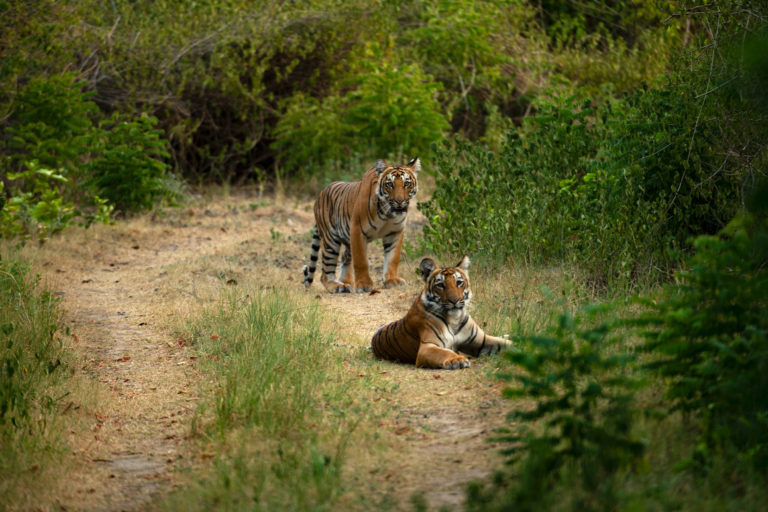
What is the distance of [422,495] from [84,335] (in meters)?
4.33

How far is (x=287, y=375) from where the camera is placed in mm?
5270

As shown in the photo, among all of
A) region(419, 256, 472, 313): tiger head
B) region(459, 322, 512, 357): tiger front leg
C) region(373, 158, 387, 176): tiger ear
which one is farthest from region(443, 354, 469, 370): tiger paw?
region(373, 158, 387, 176): tiger ear

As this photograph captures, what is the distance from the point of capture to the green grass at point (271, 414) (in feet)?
12.4

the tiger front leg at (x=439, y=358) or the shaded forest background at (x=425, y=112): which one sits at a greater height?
the shaded forest background at (x=425, y=112)

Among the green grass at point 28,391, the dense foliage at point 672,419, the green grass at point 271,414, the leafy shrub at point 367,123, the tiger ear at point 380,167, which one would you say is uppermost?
the leafy shrub at point 367,123

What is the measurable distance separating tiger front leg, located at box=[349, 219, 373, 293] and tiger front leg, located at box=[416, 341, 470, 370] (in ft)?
10.2

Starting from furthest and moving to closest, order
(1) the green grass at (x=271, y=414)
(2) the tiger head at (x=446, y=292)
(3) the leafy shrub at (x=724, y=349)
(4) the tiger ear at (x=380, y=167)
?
1. (4) the tiger ear at (x=380, y=167)
2. (2) the tiger head at (x=446, y=292)
3. (1) the green grass at (x=271, y=414)
4. (3) the leafy shrub at (x=724, y=349)

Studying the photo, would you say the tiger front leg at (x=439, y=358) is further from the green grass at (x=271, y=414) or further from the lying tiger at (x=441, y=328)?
the green grass at (x=271, y=414)

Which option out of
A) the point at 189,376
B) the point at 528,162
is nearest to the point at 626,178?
the point at 528,162

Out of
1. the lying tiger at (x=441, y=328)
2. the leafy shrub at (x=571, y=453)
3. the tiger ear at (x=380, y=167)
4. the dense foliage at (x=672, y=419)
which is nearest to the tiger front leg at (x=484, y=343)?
the lying tiger at (x=441, y=328)

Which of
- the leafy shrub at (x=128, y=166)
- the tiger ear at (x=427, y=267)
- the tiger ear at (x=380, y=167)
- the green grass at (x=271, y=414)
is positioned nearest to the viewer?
the green grass at (x=271, y=414)

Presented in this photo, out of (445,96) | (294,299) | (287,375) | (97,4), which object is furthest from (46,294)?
(445,96)

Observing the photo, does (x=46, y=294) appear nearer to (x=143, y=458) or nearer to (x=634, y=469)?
(x=143, y=458)

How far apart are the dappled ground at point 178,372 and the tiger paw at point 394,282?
6.2 inches
